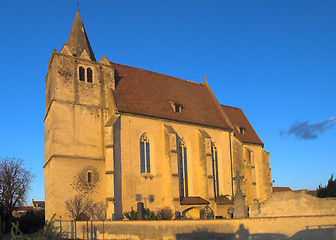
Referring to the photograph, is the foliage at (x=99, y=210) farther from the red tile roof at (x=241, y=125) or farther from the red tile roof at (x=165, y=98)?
the red tile roof at (x=241, y=125)

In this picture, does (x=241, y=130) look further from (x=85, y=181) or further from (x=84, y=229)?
(x=84, y=229)

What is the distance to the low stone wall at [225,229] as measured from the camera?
44.2 ft

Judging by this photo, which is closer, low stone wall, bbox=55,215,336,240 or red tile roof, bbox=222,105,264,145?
low stone wall, bbox=55,215,336,240

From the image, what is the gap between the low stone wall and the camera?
1346 cm

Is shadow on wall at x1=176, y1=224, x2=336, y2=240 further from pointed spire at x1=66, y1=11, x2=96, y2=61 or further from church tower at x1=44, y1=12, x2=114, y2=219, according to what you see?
pointed spire at x1=66, y1=11, x2=96, y2=61

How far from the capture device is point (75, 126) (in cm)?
2916

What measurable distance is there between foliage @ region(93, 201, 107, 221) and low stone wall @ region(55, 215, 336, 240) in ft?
18.5

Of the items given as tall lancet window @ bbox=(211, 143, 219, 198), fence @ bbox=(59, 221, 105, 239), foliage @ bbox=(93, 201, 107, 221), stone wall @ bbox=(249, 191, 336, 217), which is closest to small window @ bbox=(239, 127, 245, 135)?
tall lancet window @ bbox=(211, 143, 219, 198)

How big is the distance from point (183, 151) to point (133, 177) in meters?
6.31

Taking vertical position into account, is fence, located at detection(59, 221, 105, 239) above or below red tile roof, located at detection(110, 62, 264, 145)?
below

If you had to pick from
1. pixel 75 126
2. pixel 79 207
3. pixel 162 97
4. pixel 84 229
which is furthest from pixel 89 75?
pixel 84 229

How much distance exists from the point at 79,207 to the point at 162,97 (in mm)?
13075

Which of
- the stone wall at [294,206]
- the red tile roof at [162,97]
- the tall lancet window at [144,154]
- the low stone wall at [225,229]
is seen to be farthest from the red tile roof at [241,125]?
the stone wall at [294,206]

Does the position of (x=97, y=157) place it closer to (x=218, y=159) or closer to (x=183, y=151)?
(x=183, y=151)
